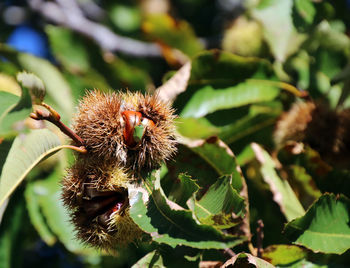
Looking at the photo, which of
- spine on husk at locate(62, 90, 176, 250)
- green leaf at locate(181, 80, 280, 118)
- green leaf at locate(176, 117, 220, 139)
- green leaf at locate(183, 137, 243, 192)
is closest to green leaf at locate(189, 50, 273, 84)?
green leaf at locate(181, 80, 280, 118)

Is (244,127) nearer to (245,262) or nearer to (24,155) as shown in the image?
(245,262)

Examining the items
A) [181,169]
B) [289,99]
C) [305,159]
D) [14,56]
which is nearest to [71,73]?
[14,56]

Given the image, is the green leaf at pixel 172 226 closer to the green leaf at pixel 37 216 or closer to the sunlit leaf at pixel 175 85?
the sunlit leaf at pixel 175 85

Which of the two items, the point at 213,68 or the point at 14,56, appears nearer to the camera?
the point at 213,68

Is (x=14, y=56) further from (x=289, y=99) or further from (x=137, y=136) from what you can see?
(x=289, y=99)

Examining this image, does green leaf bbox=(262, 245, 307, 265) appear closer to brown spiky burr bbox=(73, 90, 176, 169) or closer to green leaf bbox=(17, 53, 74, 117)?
brown spiky burr bbox=(73, 90, 176, 169)

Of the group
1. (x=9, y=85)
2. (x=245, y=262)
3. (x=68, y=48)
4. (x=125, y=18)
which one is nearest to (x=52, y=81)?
(x=9, y=85)

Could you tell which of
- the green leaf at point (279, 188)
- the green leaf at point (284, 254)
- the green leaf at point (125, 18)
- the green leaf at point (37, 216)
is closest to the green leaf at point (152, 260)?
the green leaf at point (284, 254)
